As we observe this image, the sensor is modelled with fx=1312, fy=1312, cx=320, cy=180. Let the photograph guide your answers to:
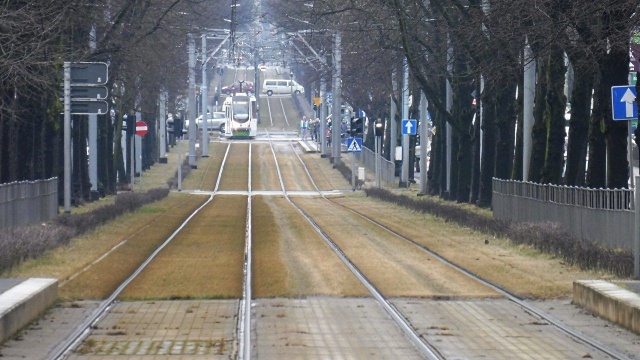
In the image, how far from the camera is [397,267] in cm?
2158

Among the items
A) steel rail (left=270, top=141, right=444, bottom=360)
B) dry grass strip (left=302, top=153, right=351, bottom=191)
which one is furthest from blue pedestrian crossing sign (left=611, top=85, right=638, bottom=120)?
dry grass strip (left=302, top=153, right=351, bottom=191)

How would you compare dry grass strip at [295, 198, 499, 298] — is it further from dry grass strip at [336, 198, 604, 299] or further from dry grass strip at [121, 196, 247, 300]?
dry grass strip at [121, 196, 247, 300]

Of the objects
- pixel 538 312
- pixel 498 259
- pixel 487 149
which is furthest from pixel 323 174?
pixel 538 312

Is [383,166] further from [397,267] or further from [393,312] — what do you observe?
[393,312]

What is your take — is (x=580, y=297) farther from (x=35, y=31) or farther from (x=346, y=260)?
(x=35, y=31)

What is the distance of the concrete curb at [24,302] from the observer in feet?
43.8

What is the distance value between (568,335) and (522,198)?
18578mm

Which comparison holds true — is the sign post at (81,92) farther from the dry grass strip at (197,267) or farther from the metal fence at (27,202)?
the dry grass strip at (197,267)

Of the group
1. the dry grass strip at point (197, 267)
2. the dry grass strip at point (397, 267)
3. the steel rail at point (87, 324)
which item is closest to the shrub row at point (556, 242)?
the dry grass strip at point (397, 267)

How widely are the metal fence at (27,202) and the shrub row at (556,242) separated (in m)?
10.4

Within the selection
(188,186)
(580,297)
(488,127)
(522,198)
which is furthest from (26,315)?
(188,186)

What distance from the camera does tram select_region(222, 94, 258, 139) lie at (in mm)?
112312

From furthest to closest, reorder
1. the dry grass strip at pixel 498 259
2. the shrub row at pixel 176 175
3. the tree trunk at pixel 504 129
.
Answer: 1. the shrub row at pixel 176 175
2. the tree trunk at pixel 504 129
3. the dry grass strip at pixel 498 259

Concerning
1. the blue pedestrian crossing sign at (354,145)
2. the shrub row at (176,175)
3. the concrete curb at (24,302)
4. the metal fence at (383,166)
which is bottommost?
the shrub row at (176,175)
